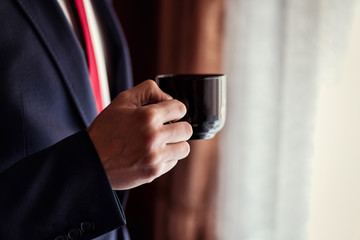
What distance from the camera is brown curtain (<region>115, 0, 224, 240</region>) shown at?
160cm

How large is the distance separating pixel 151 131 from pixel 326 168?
83 cm

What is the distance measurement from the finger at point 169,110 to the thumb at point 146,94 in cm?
3

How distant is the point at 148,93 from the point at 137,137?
85 millimetres

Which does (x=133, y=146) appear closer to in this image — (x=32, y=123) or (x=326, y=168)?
(x=32, y=123)

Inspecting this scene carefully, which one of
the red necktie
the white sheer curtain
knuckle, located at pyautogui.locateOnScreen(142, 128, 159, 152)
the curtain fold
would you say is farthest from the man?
the curtain fold

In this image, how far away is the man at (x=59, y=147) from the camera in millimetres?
629

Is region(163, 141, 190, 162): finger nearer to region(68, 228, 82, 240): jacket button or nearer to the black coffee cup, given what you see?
the black coffee cup

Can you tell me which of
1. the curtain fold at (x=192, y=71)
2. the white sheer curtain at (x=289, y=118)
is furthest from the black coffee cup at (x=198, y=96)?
the curtain fold at (x=192, y=71)

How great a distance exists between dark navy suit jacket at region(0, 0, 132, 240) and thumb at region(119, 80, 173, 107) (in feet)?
0.34

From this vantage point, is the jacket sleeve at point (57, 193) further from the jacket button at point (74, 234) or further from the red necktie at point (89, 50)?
the red necktie at point (89, 50)

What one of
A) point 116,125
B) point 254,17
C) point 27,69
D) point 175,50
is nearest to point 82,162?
point 116,125

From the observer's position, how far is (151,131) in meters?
0.63

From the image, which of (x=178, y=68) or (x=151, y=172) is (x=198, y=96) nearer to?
(x=151, y=172)

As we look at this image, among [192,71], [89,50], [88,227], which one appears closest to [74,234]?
[88,227]
